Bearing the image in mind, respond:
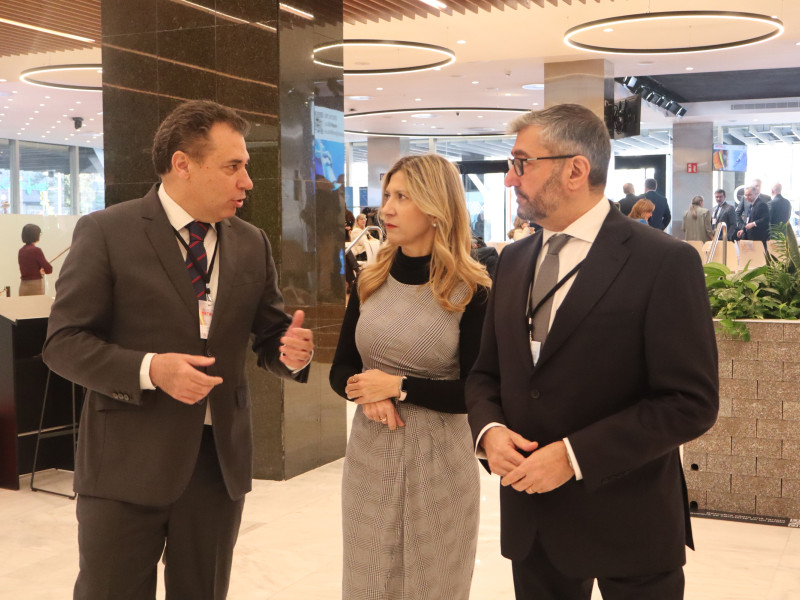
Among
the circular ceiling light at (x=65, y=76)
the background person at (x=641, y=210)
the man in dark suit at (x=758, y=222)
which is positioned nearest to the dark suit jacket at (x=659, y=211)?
the man in dark suit at (x=758, y=222)

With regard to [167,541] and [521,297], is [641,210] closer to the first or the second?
[521,297]

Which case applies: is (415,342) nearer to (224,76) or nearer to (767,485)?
(767,485)

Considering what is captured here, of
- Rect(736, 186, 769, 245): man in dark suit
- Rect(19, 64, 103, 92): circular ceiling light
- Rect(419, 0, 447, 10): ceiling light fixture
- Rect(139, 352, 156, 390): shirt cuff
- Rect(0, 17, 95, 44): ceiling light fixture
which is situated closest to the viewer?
Rect(139, 352, 156, 390): shirt cuff

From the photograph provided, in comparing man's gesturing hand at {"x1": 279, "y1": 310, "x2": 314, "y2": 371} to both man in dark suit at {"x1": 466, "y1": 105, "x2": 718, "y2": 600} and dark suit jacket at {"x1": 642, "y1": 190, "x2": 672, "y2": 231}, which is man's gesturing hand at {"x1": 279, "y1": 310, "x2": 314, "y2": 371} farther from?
dark suit jacket at {"x1": 642, "y1": 190, "x2": 672, "y2": 231}

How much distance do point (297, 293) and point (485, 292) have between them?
11.0 ft

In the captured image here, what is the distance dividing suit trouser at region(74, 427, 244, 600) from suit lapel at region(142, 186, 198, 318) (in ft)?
1.30

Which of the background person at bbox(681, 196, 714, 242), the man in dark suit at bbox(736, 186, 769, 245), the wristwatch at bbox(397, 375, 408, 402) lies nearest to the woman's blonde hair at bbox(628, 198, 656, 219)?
the background person at bbox(681, 196, 714, 242)

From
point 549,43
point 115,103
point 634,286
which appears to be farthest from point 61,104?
point 634,286

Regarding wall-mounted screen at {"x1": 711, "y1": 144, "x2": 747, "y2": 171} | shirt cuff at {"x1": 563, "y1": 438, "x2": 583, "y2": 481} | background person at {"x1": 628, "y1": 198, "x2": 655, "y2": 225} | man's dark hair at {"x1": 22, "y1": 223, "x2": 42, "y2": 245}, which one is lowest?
shirt cuff at {"x1": 563, "y1": 438, "x2": 583, "y2": 481}

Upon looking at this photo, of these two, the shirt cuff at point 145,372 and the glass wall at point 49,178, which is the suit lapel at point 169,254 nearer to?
the shirt cuff at point 145,372

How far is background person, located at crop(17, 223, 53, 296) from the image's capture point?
9297mm

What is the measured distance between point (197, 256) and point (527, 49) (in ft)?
38.7

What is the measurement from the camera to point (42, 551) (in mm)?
4625

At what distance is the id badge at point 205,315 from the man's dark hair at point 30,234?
7729 millimetres
